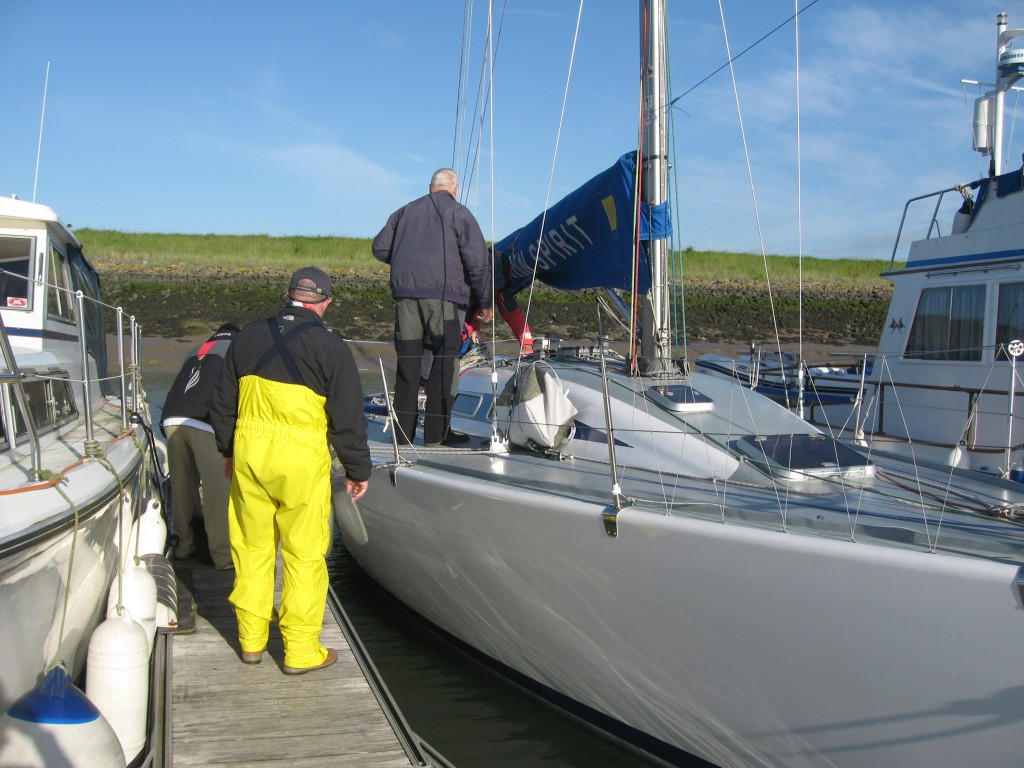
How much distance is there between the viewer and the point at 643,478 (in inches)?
162

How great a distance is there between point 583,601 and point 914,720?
135cm

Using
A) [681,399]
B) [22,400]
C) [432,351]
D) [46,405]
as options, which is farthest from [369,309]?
[22,400]

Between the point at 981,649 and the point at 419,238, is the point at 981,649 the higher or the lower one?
the lower one

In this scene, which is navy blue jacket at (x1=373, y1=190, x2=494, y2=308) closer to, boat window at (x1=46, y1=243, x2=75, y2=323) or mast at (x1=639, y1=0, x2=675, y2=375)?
mast at (x1=639, y1=0, x2=675, y2=375)

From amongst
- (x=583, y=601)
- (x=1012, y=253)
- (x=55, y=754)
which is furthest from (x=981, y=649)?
(x=1012, y=253)

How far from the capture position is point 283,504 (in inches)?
139

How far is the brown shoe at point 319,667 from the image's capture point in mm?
3791

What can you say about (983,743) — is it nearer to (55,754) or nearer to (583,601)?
(583,601)

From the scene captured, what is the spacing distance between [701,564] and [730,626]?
241 mm

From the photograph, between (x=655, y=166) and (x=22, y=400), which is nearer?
(x=22, y=400)

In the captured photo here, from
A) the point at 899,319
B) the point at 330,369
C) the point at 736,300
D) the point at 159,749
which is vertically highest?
the point at 736,300

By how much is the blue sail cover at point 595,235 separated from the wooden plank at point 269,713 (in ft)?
9.47

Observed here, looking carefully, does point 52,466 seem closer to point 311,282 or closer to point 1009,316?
point 311,282

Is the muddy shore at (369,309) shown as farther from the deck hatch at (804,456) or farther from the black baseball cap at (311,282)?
the black baseball cap at (311,282)
